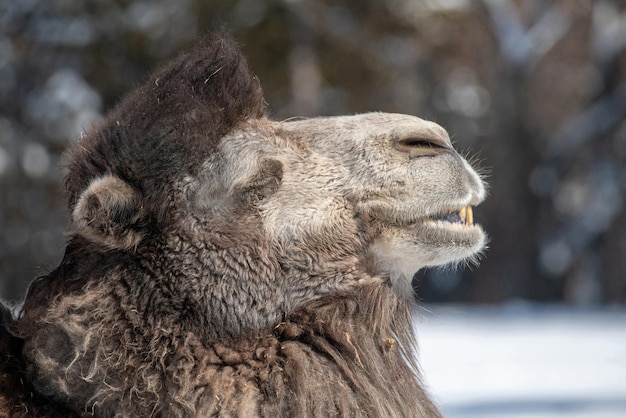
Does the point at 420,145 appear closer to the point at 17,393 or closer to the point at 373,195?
the point at 373,195

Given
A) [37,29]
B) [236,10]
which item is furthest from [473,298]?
[37,29]

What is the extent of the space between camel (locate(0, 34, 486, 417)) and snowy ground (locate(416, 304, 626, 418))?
199cm

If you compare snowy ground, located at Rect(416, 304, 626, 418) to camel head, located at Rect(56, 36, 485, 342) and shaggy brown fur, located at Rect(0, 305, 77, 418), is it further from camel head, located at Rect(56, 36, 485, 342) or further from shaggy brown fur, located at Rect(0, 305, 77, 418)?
shaggy brown fur, located at Rect(0, 305, 77, 418)

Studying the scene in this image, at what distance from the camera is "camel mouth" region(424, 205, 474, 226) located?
357cm

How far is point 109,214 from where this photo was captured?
3.27 metres

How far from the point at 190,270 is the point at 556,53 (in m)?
28.4

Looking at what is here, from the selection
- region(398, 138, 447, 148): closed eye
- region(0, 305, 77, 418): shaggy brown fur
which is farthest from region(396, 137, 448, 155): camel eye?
region(0, 305, 77, 418): shaggy brown fur

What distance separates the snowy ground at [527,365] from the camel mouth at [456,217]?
1.88 meters

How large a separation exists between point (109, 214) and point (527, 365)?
6.23 meters

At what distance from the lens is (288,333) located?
3365mm

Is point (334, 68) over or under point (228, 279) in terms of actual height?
over

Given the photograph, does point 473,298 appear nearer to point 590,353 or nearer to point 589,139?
point 589,139

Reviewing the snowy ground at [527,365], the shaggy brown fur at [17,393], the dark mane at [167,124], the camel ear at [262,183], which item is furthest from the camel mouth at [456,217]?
the snowy ground at [527,365]

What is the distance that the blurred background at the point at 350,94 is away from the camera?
18984mm
